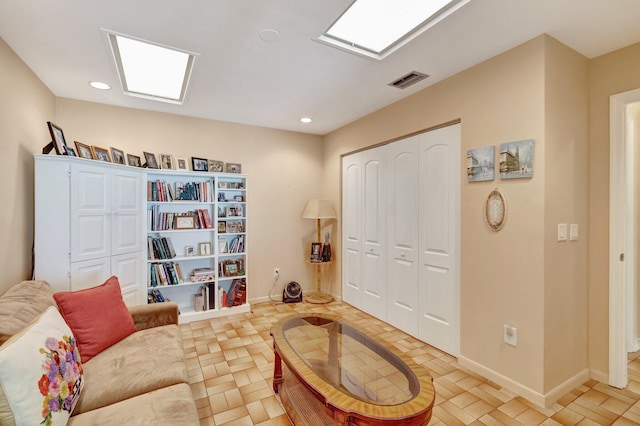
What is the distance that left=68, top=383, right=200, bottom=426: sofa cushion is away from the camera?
122 cm

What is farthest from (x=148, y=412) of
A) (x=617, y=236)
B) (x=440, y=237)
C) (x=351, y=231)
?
(x=617, y=236)

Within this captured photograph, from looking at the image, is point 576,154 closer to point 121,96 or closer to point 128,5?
point 128,5

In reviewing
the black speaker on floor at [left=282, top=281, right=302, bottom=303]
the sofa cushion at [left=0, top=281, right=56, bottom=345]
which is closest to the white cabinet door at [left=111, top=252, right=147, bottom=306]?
the sofa cushion at [left=0, top=281, right=56, bottom=345]

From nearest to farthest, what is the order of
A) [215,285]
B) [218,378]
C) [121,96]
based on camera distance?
1. [218,378]
2. [121,96]
3. [215,285]

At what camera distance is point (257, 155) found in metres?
4.08

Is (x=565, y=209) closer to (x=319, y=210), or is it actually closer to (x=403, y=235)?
(x=403, y=235)

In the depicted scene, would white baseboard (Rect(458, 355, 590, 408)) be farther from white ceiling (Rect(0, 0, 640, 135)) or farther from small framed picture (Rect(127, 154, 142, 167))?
small framed picture (Rect(127, 154, 142, 167))

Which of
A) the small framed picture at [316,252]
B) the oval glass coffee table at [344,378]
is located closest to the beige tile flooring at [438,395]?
the oval glass coffee table at [344,378]

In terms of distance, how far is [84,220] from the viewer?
97.4 inches

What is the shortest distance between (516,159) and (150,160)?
358 centimetres

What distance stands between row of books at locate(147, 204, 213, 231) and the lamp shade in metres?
1.31

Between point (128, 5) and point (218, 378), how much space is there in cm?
258

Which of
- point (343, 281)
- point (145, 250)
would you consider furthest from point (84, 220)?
point (343, 281)

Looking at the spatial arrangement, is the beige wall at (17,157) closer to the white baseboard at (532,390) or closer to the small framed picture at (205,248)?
the small framed picture at (205,248)
